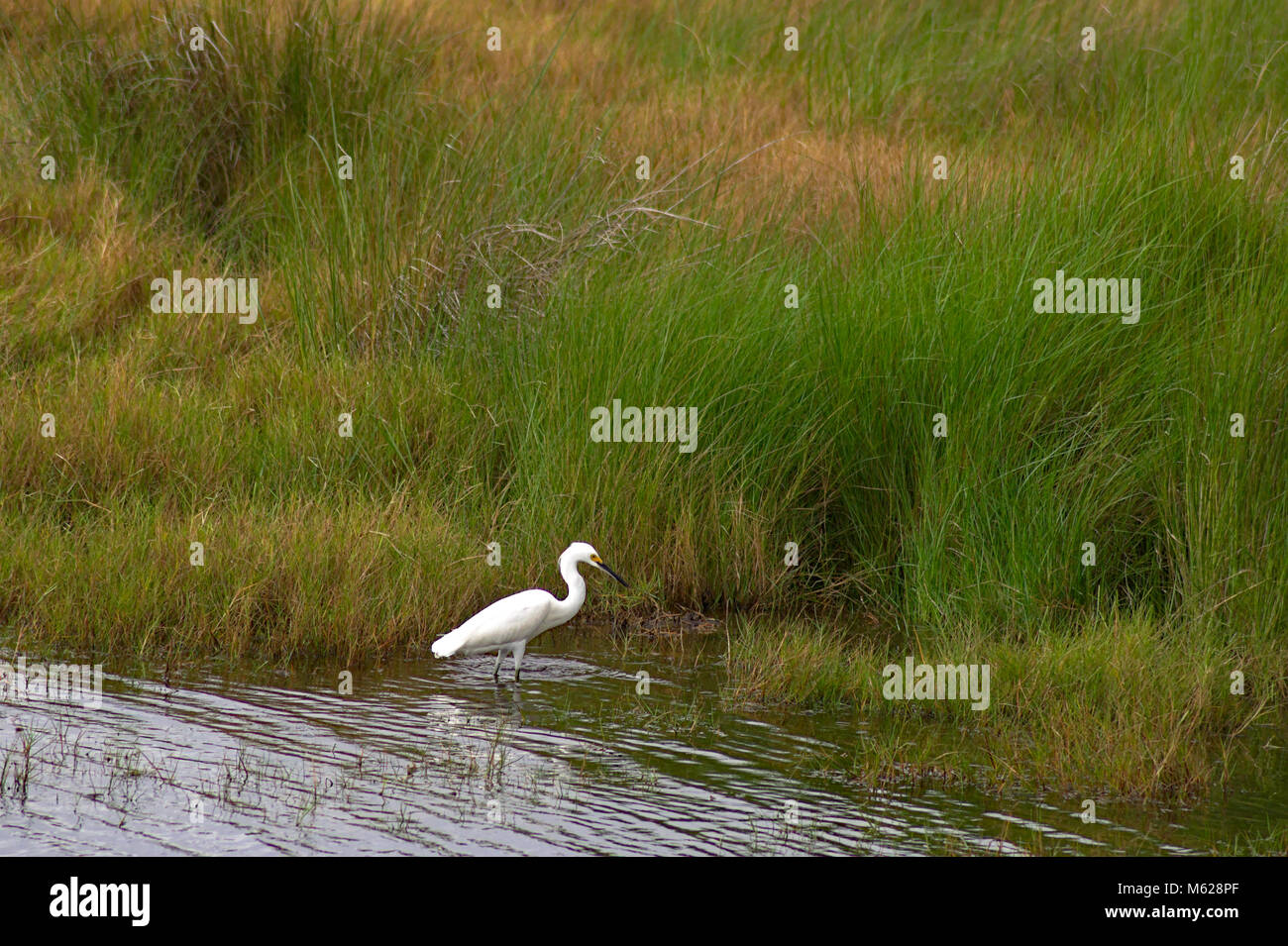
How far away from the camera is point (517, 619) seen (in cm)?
651

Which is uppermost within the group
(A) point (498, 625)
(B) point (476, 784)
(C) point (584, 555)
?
(C) point (584, 555)

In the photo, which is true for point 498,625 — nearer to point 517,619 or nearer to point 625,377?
point 517,619

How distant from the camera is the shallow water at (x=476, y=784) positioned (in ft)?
15.9

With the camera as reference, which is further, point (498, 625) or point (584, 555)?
point (584, 555)

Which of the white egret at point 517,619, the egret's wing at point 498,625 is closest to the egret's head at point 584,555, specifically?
the white egret at point 517,619

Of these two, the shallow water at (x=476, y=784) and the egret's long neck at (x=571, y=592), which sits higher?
the egret's long neck at (x=571, y=592)

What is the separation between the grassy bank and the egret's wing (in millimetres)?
470

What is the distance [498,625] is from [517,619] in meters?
0.09

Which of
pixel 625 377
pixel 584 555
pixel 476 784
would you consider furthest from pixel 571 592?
pixel 476 784

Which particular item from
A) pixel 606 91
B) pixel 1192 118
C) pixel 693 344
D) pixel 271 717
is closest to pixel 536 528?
pixel 693 344

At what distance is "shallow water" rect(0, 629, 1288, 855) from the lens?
485cm

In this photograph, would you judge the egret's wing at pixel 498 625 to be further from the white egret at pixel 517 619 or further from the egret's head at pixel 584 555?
the egret's head at pixel 584 555

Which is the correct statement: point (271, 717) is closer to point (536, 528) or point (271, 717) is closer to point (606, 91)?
point (536, 528)

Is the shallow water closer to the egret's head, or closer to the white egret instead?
the white egret
